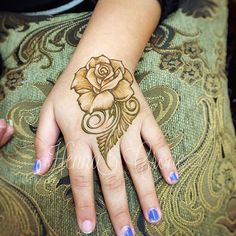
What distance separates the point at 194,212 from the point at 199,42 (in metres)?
0.32

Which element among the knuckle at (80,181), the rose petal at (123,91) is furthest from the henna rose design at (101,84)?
the knuckle at (80,181)

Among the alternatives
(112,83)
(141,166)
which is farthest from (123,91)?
(141,166)

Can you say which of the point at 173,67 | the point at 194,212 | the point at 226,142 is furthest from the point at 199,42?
the point at 194,212

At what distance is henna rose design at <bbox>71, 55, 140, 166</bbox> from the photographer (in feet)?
1.88

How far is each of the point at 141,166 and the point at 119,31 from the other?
0.24 m

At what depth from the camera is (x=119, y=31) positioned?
64 centimetres

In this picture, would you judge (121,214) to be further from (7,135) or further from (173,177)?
(7,135)

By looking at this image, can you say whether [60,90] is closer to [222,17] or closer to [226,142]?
[226,142]

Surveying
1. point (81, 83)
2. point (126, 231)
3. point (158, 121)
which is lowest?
point (126, 231)

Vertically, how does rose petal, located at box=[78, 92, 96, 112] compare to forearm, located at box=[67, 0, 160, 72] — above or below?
below

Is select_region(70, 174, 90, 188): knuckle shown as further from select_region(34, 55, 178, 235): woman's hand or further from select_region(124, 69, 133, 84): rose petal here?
select_region(124, 69, 133, 84): rose petal

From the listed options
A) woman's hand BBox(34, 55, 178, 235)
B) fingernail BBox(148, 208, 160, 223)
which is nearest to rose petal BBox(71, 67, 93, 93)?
woman's hand BBox(34, 55, 178, 235)

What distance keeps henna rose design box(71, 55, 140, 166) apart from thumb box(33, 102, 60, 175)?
0.05 m

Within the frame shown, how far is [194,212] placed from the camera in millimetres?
581
